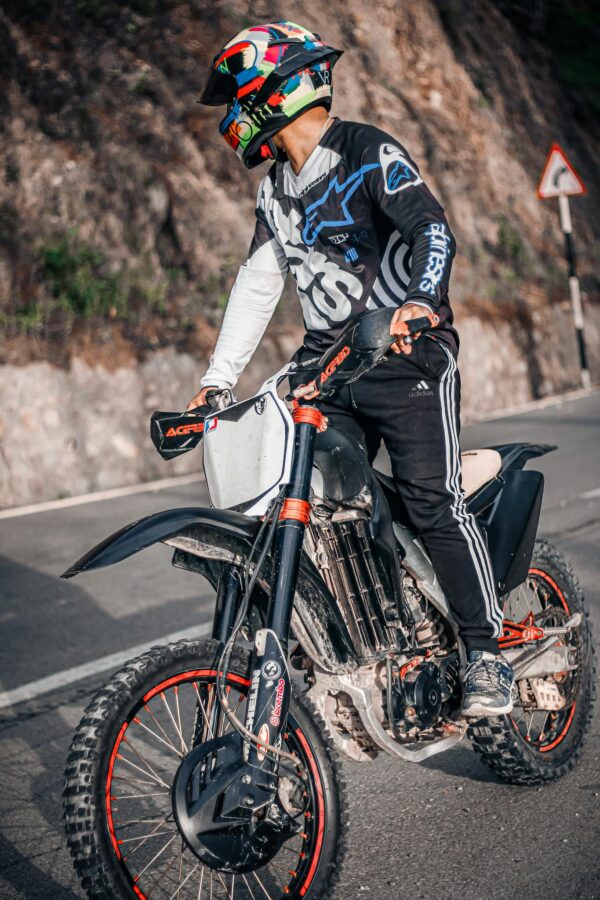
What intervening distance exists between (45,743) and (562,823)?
2.08 metres

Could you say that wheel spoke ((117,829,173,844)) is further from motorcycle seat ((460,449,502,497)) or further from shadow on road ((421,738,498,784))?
motorcycle seat ((460,449,502,497))

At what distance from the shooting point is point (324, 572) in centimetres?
296

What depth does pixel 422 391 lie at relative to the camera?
10.7 ft

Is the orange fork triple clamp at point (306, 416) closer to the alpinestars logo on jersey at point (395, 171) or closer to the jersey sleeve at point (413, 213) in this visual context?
the jersey sleeve at point (413, 213)

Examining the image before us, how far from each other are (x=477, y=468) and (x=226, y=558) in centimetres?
118

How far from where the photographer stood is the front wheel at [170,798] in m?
2.45

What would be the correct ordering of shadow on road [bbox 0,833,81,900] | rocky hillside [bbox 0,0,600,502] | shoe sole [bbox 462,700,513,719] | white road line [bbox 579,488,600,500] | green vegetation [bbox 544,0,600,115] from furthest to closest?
green vegetation [bbox 544,0,600,115], rocky hillside [bbox 0,0,600,502], white road line [bbox 579,488,600,500], shoe sole [bbox 462,700,513,719], shadow on road [bbox 0,833,81,900]

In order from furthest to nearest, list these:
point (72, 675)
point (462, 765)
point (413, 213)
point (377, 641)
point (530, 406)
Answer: point (530, 406)
point (72, 675)
point (462, 765)
point (413, 213)
point (377, 641)

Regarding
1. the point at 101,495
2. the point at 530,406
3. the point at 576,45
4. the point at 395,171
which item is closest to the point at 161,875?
the point at 395,171

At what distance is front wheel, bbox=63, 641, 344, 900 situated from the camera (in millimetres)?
2453

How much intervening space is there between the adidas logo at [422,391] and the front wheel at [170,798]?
3.28 feet

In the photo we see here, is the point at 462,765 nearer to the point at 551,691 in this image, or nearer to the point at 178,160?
the point at 551,691

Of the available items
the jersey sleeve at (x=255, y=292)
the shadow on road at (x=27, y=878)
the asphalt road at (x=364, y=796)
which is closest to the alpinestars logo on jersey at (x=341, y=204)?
the jersey sleeve at (x=255, y=292)

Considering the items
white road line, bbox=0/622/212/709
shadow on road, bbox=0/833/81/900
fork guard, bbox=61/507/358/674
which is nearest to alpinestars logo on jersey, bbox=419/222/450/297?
fork guard, bbox=61/507/358/674
